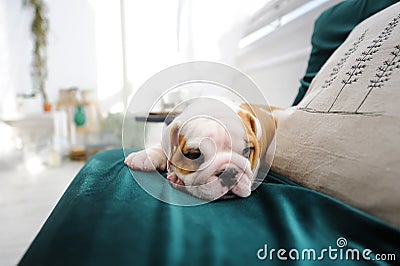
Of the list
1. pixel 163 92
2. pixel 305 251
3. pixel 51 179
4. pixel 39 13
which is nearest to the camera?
pixel 305 251

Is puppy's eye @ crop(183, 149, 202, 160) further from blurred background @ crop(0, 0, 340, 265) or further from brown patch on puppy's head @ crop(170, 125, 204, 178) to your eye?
blurred background @ crop(0, 0, 340, 265)

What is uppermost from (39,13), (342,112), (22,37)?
(39,13)

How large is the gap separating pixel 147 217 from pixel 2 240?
1156mm

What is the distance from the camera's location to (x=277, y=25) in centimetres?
192

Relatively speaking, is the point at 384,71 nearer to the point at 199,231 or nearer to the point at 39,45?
the point at 199,231

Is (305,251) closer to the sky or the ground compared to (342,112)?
closer to the ground

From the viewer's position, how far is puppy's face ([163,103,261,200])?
0.54m

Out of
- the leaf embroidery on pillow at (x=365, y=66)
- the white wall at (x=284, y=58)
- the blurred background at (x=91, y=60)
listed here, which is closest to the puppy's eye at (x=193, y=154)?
the leaf embroidery on pillow at (x=365, y=66)

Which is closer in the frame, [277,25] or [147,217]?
[147,217]

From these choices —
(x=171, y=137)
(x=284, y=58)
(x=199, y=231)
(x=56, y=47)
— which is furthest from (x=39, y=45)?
(x=199, y=231)

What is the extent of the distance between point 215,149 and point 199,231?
0.62 feet

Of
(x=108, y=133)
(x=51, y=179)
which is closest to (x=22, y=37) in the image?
(x=108, y=133)

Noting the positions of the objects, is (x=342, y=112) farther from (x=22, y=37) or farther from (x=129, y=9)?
(x=22, y=37)

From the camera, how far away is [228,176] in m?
0.54
